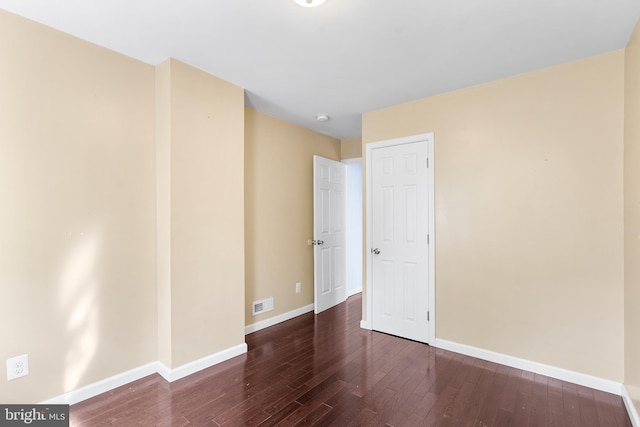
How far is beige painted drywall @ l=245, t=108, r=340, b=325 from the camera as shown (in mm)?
3443

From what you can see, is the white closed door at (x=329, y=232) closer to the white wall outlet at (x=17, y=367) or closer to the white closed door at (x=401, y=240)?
the white closed door at (x=401, y=240)

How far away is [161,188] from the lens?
2.43 metres

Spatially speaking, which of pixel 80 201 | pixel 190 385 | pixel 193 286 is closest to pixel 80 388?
pixel 190 385

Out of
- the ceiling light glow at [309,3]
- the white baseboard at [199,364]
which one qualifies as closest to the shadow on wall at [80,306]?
the white baseboard at [199,364]

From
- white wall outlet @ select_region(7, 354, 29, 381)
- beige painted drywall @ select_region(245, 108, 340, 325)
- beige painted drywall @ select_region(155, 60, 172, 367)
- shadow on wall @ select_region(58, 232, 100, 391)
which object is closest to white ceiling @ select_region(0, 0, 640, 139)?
beige painted drywall @ select_region(155, 60, 172, 367)

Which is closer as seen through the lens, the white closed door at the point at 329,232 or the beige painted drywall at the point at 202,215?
the beige painted drywall at the point at 202,215

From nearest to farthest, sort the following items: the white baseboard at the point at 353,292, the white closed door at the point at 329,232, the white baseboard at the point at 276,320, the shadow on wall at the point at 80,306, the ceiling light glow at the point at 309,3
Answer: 1. the ceiling light glow at the point at 309,3
2. the shadow on wall at the point at 80,306
3. the white baseboard at the point at 276,320
4. the white closed door at the point at 329,232
5. the white baseboard at the point at 353,292

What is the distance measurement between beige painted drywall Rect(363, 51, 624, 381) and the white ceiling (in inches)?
11.1

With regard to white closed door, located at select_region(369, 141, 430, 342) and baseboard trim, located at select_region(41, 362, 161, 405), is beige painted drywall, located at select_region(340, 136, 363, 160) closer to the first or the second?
white closed door, located at select_region(369, 141, 430, 342)

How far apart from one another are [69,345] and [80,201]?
3.24 ft

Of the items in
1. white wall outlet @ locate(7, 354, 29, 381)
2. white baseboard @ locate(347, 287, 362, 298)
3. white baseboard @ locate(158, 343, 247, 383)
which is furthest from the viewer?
white baseboard @ locate(347, 287, 362, 298)

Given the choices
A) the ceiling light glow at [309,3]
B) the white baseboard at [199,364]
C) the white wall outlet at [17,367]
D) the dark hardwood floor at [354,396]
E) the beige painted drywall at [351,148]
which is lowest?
the dark hardwood floor at [354,396]

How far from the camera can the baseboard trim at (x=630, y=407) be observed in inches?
71.7

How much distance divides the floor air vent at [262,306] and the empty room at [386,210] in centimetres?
29
